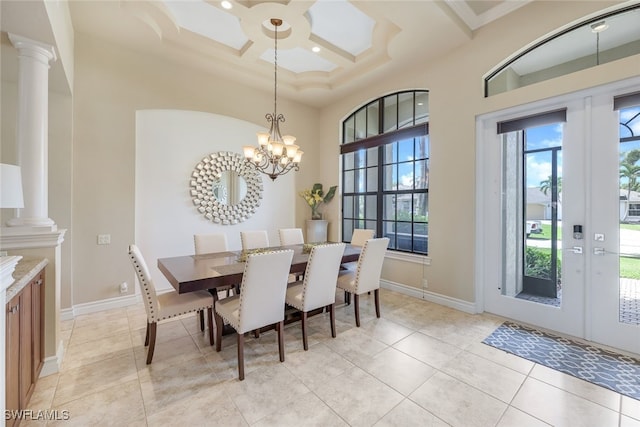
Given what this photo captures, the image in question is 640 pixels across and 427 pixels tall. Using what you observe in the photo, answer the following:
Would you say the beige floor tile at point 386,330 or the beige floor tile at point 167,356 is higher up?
the beige floor tile at point 386,330

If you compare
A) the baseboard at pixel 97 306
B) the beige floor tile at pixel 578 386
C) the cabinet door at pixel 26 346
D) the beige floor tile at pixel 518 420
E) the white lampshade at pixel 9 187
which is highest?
the white lampshade at pixel 9 187

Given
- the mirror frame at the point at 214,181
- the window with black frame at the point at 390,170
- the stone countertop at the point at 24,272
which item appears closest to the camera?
the stone countertop at the point at 24,272

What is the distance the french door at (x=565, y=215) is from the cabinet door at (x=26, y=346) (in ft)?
14.2

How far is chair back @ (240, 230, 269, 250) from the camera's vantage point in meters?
3.85

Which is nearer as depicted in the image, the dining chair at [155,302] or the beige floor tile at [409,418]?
the beige floor tile at [409,418]

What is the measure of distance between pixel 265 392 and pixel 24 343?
1655mm

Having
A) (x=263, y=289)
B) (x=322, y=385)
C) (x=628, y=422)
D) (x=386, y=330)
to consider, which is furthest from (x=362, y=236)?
(x=628, y=422)

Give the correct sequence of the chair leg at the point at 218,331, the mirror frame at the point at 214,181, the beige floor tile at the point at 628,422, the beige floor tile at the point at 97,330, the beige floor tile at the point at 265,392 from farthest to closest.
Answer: the mirror frame at the point at 214,181 → the beige floor tile at the point at 97,330 → the chair leg at the point at 218,331 → the beige floor tile at the point at 265,392 → the beige floor tile at the point at 628,422

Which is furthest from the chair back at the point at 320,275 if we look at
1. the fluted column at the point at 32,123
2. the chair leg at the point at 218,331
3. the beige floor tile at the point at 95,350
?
the fluted column at the point at 32,123

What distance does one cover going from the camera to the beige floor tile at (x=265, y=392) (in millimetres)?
1839

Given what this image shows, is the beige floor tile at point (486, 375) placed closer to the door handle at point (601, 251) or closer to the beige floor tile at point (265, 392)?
the beige floor tile at point (265, 392)

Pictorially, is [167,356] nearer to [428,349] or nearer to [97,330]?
[97,330]

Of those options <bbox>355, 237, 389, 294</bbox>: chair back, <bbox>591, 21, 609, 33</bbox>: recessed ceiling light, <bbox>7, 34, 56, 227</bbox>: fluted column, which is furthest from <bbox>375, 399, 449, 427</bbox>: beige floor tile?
<bbox>591, 21, 609, 33</bbox>: recessed ceiling light

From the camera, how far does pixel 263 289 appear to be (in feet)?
7.41
